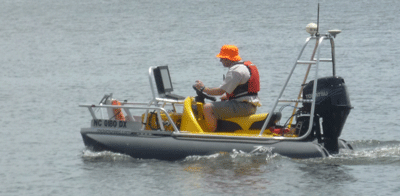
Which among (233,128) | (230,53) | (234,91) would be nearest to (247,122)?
(233,128)

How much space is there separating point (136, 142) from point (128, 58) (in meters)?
Answer: 15.3

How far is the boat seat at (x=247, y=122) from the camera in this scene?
10.2 m

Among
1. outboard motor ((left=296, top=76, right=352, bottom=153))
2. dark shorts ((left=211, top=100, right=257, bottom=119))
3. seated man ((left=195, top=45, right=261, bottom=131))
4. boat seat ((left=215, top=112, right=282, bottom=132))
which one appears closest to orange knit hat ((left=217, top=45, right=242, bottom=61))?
seated man ((left=195, top=45, right=261, bottom=131))

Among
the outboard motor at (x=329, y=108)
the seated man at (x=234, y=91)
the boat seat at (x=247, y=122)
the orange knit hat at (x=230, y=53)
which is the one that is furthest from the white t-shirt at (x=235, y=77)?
the outboard motor at (x=329, y=108)

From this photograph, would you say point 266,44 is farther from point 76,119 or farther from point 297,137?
point 297,137

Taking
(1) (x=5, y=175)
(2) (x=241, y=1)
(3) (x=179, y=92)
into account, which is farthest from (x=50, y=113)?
(2) (x=241, y=1)

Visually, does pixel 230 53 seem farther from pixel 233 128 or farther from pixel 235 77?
pixel 233 128

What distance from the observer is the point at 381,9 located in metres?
40.1

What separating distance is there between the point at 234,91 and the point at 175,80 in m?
10.1

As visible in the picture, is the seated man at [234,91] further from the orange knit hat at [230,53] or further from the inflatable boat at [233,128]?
the inflatable boat at [233,128]

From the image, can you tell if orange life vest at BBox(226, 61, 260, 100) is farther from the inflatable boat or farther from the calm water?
the calm water

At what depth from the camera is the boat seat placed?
10203 millimetres

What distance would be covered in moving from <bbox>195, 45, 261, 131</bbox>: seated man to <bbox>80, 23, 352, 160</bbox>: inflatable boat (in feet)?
0.44

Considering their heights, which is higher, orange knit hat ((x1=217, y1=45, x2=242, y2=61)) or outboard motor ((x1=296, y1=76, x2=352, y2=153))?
orange knit hat ((x1=217, y1=45, x2=242, y2=61))
